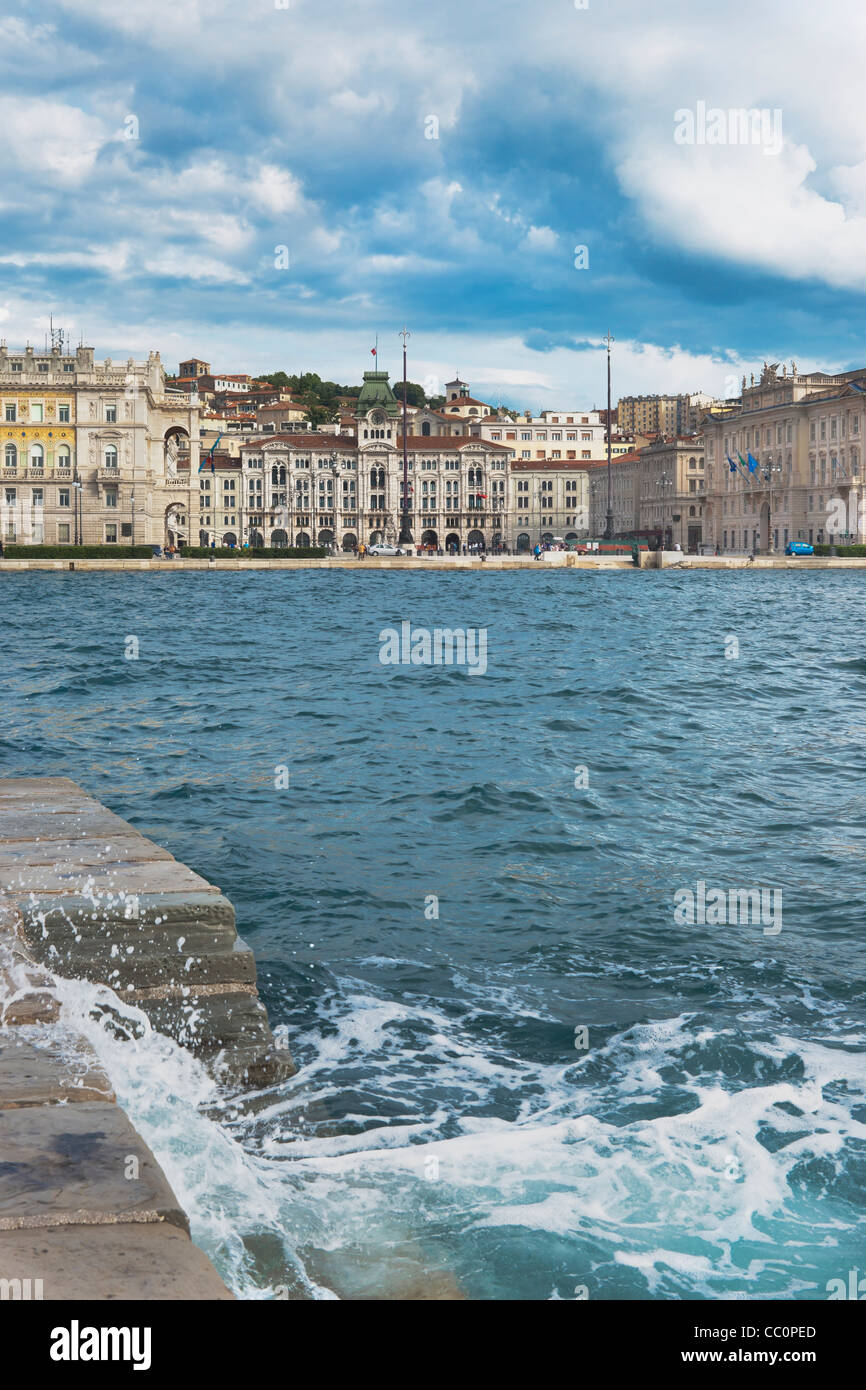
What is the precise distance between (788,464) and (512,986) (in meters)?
99.3

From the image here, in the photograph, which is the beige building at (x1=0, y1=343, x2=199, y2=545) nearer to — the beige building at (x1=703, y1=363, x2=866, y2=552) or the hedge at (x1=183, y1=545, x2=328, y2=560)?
the hedge at (x1=183, y1=545, x2=328, y2=560)

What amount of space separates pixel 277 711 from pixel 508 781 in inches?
215

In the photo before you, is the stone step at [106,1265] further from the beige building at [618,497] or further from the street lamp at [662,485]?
the beige building at [618,497]

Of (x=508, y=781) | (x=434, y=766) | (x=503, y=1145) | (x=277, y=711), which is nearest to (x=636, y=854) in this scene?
(x=508, y=781)

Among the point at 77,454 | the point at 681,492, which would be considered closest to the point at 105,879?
the point at 77,454

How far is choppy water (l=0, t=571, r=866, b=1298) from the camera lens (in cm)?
383

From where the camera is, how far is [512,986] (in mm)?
6090

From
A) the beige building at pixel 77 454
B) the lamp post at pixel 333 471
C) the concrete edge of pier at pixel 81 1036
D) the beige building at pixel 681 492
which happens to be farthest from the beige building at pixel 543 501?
the concrete edge of pier at pixel 81 1036

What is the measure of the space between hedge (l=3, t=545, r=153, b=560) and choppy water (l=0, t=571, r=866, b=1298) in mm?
59343

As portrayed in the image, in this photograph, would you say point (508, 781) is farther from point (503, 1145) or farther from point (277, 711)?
point (503, 1145)

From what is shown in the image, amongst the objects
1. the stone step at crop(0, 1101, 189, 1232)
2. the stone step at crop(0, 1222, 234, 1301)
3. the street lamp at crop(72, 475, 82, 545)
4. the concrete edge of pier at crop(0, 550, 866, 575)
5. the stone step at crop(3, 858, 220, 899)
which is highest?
the street lamp at crop(72, 475, 82, 545)

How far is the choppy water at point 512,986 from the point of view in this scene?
3.83m

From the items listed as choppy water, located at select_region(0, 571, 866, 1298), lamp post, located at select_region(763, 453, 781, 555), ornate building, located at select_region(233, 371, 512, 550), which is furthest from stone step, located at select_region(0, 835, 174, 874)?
ornate building, located at select_region(233, 371, 512, 550)

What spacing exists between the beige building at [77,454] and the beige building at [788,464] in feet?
155
